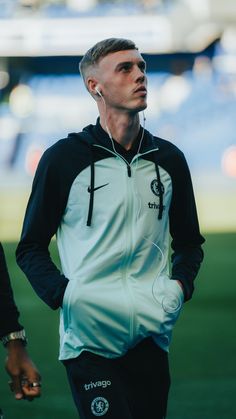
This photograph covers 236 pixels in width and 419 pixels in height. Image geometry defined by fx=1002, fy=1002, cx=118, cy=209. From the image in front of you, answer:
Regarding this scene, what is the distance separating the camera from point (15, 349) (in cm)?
315

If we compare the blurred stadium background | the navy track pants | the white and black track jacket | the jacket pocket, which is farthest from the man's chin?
the blurred stadium background

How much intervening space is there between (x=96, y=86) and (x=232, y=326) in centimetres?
494

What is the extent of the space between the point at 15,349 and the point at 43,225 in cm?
75

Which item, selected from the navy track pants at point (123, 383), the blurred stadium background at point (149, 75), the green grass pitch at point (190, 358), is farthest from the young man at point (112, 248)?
the blurred stadium background at point (149, 75)

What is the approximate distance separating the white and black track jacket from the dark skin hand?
0.50 m

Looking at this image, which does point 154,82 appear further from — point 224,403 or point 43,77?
point 224,403

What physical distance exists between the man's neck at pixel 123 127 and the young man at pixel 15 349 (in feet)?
3.19

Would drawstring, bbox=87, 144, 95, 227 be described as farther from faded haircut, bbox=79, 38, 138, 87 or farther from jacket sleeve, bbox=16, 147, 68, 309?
faded haircut, bbox=79, 38, 138, 87

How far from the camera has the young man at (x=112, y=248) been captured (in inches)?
143

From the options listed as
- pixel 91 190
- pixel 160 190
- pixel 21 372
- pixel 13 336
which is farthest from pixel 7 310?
pixel 160 190

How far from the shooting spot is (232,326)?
28.1ft

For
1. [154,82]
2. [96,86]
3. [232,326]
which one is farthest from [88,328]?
[154,82]

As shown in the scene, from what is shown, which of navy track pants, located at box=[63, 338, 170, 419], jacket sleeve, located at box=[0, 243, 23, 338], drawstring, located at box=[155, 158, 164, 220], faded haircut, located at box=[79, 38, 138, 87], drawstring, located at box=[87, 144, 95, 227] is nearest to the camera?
jacket sleeve, located at box=[0, 243, 23, 338]

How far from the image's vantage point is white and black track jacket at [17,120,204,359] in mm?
3631
